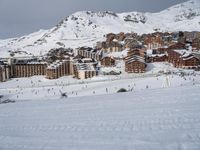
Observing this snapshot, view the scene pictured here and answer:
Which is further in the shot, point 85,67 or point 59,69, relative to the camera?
point 59,69

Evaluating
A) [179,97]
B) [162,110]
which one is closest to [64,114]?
[162,110]

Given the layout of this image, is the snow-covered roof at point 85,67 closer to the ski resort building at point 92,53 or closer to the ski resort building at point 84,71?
the ski resort building at point 84,71

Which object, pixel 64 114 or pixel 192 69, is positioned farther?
pixel 192 69

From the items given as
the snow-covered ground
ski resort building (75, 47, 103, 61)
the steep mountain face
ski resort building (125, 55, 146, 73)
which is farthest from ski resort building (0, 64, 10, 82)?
the steep mountain face

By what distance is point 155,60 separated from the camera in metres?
36.0

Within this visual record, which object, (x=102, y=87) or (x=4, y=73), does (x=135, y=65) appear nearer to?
(x=102, y=87)

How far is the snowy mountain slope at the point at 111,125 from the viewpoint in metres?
3.96

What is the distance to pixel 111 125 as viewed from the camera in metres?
4.93

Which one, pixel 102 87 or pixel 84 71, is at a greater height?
pixel 84 71

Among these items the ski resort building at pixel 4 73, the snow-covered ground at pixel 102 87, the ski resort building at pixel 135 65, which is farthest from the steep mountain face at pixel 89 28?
the snow-covered ground at pixel 102 87

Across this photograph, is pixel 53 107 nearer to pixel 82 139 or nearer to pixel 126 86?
pixel 82 139

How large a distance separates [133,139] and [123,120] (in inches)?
44.0

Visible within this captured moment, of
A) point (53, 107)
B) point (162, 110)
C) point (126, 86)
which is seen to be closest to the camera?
point (162, 110)

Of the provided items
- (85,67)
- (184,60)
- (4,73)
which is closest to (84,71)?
A: (85,67)
